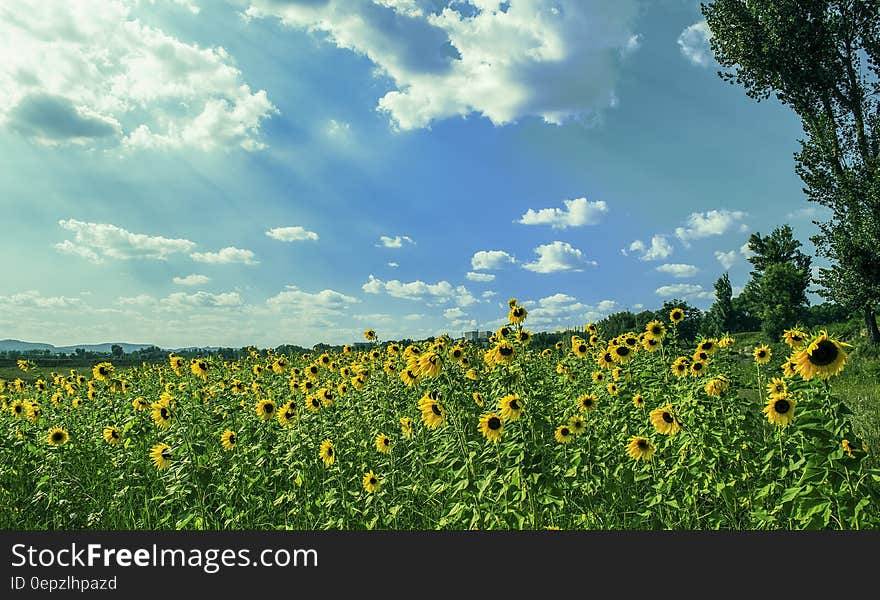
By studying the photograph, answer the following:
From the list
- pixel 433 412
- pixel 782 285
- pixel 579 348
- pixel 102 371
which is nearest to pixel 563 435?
pixel 433 412

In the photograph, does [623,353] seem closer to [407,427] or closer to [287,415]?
[407,427]

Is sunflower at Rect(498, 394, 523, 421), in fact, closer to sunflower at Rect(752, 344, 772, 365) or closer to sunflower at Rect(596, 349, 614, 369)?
sunflower at Rect(596, 349, 614, 369)

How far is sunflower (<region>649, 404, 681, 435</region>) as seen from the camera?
5.02 metres

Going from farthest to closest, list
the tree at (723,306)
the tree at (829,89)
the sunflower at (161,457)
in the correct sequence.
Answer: the tree at (723,306) → the tree at (829,89) → the sunflower at (161,457)

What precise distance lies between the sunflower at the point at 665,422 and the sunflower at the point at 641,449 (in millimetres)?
199

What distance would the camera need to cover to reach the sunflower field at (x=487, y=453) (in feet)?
13.4

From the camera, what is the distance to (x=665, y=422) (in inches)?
199

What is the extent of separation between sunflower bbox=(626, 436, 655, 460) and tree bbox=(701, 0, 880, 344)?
2013 cm

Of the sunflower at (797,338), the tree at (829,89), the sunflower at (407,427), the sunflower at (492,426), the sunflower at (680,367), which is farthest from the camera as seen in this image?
the tree at (829,89)

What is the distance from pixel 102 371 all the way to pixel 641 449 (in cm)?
717

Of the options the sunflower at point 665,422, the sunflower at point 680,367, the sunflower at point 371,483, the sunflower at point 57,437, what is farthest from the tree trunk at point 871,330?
the sunflower at point 57,437

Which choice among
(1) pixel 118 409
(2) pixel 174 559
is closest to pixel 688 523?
(2) pixel 174 559

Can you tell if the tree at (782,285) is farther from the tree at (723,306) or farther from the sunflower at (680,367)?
the sunflower at (680,367)

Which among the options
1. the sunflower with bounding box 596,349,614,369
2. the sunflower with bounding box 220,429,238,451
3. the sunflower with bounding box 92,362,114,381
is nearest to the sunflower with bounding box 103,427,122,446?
the sunflower with bounding box 220,429,238,451
